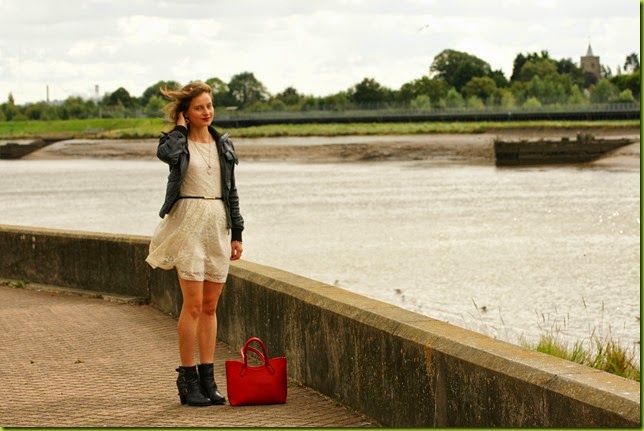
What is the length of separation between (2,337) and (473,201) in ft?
118

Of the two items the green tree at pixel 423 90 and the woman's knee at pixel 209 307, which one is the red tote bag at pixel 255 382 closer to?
the woman's knee at pixel 209 307

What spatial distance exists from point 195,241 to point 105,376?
176 centimetres

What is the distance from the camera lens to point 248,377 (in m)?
7.15

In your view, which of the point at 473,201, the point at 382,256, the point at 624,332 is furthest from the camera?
the point at 473,201

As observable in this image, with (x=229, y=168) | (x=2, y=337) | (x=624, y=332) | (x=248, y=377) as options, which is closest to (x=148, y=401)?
(x=248, y=377)

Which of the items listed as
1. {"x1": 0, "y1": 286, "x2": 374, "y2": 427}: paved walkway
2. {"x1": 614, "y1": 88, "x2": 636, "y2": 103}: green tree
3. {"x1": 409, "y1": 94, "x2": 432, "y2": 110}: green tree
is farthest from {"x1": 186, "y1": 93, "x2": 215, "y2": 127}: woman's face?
{"x1": 409, "y1": 94, "x2": 432, "y2": 110}: green tree

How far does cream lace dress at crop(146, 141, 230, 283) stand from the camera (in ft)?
23.2

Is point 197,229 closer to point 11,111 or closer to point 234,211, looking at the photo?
point 234,211

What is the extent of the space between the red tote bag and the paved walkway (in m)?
0.06

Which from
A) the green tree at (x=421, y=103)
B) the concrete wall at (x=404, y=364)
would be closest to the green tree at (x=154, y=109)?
the green tree at (x=421, y=103)

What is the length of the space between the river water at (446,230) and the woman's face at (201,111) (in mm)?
7372

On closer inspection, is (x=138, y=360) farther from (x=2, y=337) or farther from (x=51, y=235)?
(x=51, y=235)

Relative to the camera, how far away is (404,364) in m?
6.51

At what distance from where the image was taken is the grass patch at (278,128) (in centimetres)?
11262
